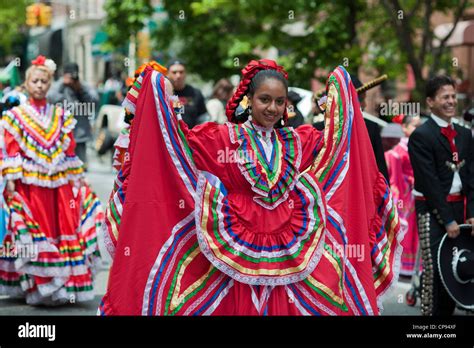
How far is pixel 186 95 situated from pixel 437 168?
12.5 ft

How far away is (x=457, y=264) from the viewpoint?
7602mm

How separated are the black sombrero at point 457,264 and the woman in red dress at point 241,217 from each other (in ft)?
6.23

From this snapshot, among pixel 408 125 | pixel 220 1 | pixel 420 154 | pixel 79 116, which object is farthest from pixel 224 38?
pixel 420 154

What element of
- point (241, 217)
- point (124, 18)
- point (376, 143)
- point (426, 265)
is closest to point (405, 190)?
point (376, 143)

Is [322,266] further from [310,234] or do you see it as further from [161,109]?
[161,109]

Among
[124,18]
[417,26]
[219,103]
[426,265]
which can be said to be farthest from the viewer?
[124,18]

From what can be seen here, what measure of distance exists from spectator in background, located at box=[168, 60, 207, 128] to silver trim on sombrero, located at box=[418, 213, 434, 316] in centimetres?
329

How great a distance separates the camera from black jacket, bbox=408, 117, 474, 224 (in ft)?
24.6

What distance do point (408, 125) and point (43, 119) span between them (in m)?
3.49

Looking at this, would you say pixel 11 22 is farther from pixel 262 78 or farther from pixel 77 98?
pixel 262 78

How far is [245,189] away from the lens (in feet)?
18.1

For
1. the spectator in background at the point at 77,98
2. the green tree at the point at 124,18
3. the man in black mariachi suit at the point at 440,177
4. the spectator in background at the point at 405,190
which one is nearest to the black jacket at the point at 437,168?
the man in black mariachi suit at the point at 440,177

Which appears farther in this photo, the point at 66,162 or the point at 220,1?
the point at 220,1
